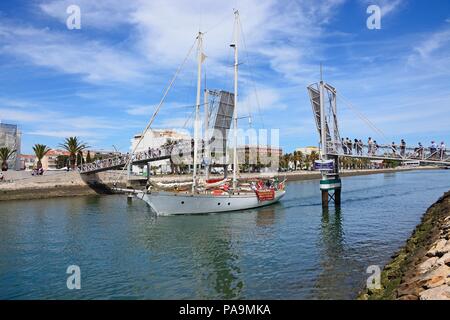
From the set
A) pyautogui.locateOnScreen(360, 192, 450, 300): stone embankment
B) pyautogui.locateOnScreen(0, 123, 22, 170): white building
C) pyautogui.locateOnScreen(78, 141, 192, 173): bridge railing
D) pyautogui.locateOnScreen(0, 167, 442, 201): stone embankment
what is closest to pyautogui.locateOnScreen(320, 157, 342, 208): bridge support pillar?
pyautogui.locateOnScreen(78, 141, 192, 173): bridge railing

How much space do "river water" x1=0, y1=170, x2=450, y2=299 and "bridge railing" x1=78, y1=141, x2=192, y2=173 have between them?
25.2 metres

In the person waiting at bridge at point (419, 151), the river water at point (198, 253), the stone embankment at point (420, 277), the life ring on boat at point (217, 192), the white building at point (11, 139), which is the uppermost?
the white building at point (11, 139)

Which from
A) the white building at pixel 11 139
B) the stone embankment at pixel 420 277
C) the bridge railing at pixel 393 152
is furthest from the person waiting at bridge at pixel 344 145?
the white building at pixel 11 139

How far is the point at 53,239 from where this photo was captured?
32031mm

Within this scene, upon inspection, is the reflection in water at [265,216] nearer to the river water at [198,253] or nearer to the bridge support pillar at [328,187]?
the river water at [198,253]

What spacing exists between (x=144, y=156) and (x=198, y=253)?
4978cm

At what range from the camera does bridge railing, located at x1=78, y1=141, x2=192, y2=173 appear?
2753 inches

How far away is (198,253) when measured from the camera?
88.6ft

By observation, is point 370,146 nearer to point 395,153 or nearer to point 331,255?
point 395,153

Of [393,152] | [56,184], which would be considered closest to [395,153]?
[393,152]

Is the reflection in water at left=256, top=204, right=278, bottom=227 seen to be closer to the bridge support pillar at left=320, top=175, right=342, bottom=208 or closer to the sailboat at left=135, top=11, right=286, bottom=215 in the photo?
the sailboat at left=135, top=11, right=286, bottom=215

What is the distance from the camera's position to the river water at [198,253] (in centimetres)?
1942

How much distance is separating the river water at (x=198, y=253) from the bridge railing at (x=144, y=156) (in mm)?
25242
